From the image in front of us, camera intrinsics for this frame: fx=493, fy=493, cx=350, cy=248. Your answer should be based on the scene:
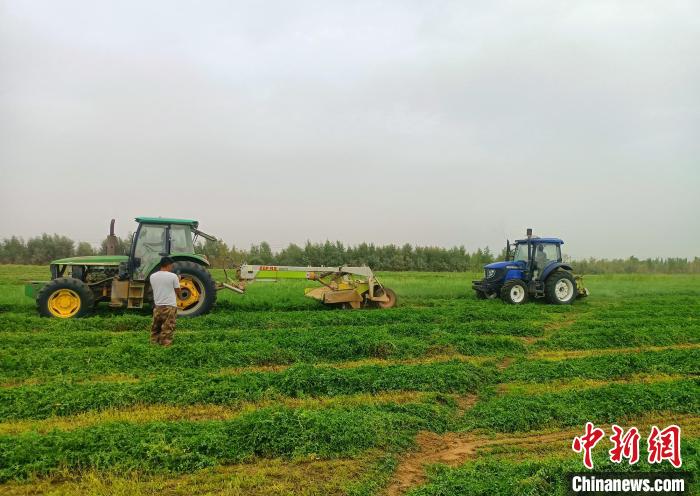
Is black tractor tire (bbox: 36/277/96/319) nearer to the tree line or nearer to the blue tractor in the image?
the blue tractor

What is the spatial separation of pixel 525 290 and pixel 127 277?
36.9 ft

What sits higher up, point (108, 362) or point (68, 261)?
point (68, 261)

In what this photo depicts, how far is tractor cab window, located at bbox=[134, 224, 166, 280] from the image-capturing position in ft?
36.8

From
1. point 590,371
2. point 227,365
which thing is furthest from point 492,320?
point 227,365

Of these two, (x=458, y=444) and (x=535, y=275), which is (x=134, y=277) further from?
(x=535, y=275)

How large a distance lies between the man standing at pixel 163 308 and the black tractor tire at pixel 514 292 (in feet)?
33.0

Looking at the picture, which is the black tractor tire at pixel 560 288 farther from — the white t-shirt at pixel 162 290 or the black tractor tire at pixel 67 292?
the black tractor tire at pixel 67 292

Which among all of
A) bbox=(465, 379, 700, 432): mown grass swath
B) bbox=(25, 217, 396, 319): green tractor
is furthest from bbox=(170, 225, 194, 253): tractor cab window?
bbox=(465, 379, 700, 432): mown grass swath

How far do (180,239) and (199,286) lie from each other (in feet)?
4.21

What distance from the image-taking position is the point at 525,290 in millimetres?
15211

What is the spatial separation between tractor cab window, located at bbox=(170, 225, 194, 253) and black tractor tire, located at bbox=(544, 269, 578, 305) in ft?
34.5

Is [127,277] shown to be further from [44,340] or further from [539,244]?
[539,244]

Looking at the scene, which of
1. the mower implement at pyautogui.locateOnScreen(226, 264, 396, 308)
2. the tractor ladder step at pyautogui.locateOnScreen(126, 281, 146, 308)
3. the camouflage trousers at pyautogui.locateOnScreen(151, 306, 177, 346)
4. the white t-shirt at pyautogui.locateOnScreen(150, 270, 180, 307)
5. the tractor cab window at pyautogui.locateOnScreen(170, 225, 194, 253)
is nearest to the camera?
the camouflage trousers at pyautogui.locateOnScreen(151, 306, 177, 346)

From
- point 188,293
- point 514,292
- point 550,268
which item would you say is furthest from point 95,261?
point 550,268
